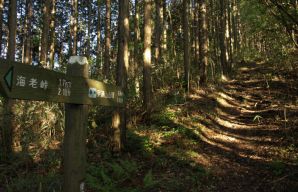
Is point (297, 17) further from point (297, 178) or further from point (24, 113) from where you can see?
point (24, 113)

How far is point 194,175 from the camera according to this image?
23.7ft

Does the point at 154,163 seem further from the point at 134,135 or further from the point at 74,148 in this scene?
the point at 74,148

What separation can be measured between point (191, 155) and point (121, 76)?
9.25 ft

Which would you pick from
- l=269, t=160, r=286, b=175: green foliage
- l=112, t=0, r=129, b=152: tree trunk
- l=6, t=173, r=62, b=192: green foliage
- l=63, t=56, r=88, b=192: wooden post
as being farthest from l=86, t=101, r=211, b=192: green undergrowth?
l=63, t=56, r=88, b=192: wooden post

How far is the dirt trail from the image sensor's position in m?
6.86

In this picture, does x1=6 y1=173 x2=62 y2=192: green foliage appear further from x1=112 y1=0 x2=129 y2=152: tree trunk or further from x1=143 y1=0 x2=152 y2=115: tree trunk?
x1=143 y1=0 x2=152 y2=115: tree trunk

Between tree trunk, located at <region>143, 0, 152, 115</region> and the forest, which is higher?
tree trunk, located at <region>143, 0, 152, 115</region>

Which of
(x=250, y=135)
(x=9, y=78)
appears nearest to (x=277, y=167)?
(x=250, y=135)

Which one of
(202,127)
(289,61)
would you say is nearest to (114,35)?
(289,61)

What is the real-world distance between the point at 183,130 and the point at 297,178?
4.24 metres

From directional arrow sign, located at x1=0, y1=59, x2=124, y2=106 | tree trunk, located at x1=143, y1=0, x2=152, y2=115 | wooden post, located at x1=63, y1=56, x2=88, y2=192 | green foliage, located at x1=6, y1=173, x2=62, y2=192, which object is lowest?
green foliage, located at x1=6, y1=173, x2=62, y2=192

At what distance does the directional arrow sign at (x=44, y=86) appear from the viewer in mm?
2537

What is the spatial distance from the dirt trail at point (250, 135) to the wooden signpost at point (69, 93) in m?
3.90

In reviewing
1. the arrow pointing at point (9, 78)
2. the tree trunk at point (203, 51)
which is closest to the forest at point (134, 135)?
the arrow pointing at point (9, 78)
